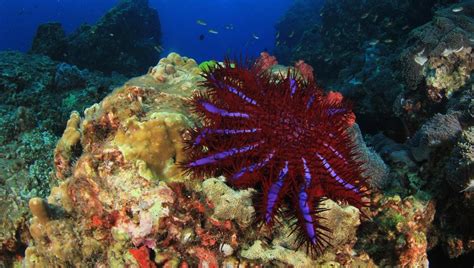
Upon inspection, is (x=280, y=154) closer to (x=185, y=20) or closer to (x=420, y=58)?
(x=420, y=58)

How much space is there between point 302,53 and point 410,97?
14.5 metres

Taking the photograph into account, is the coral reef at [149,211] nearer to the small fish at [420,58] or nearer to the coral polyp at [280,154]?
the coral polyp at [280,154]

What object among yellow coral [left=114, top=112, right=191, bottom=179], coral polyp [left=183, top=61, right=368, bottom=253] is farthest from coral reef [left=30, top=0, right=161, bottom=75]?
coral polyp [left=183, top=61, right=368, bottom=253]

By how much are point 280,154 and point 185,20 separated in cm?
10817

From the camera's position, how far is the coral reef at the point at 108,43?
59.0ft

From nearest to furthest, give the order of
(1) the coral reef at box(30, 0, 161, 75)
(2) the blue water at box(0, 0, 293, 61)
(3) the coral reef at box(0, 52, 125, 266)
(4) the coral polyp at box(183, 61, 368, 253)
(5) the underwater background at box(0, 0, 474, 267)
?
(4) the coral polyp at box(183, 61, 368, 253), (5) the underwater background at box(0, 0, 474, 267), (3) the coral reef at box(0, 52, 125, 266), (1) the coral reef at box(30, 0, 161, 75), (2) the blue water at box(0, 0, 293, 61)

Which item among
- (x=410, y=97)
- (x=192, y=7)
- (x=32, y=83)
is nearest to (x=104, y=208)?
(x=410, y=97)

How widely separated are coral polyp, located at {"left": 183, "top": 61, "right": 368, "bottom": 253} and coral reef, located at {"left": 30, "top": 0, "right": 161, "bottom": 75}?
55.9 feet

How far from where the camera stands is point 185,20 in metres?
105

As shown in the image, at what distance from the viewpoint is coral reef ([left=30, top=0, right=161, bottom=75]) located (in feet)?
59.0

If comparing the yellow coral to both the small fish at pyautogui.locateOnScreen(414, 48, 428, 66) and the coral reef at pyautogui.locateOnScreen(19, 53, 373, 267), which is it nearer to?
the coral reef at pyautogui.locateOnScreen(19, 53, 373, 267)

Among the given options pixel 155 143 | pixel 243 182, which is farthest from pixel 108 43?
pixel 243 182

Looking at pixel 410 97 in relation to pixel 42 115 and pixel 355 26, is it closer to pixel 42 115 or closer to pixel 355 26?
pixel 42 115

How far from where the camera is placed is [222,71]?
406cm
